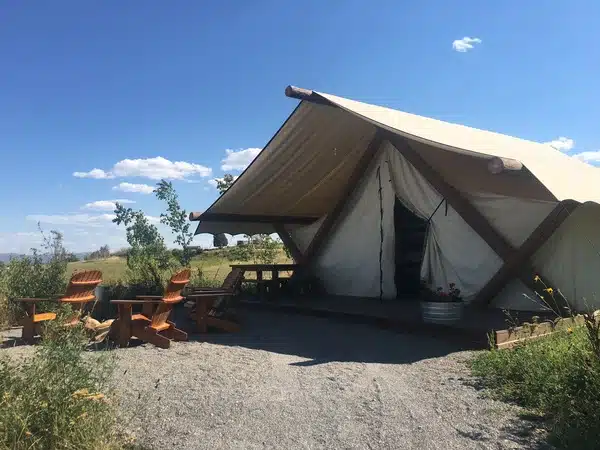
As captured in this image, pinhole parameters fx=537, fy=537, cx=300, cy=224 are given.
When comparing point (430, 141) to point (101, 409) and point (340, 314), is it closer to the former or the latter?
point (340, 314)

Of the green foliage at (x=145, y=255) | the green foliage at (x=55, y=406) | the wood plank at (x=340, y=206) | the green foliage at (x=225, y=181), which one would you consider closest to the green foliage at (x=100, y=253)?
the green foliage at (x=145, y=255)

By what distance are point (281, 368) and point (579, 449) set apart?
2.66 metres

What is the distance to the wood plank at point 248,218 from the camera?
10.2 meters


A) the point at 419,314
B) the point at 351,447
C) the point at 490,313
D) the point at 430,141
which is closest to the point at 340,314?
the point at 419,314

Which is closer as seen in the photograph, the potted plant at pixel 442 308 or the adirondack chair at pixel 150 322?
the adirondack chair at pixel 150 322

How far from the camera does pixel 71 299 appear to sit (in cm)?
645

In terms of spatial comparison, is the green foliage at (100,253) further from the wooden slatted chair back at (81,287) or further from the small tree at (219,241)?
the wooden slatted chair back at (81,287)

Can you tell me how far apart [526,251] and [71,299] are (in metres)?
5.92

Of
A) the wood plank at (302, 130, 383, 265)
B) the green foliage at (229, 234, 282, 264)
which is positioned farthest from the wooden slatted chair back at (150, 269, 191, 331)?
the green foliage at (229, 234, 282, 264)

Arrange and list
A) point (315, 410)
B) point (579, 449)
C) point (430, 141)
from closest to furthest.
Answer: point (579, 449)
point (315, 410)
point (430, 141)

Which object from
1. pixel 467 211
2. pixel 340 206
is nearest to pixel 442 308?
pixel 467 211

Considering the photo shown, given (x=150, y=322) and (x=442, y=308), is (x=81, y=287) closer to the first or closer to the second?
(x=150, y=322)

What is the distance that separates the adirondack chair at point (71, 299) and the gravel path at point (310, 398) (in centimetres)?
126

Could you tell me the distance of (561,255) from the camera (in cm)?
739
